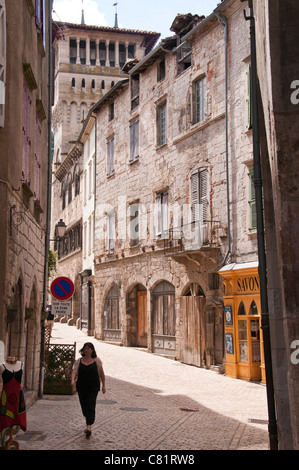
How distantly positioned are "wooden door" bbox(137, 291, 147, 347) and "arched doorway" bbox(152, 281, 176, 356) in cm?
175

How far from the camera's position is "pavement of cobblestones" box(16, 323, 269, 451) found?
8805 millimetres

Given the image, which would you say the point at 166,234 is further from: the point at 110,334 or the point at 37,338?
the point at 37,338

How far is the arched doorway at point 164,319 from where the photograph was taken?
2186 cm

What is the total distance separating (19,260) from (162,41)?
15083 millimetres

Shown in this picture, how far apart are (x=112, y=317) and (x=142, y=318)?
2611 millimetres

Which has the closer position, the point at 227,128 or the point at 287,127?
the point at 287,127

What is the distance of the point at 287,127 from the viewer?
227 inches

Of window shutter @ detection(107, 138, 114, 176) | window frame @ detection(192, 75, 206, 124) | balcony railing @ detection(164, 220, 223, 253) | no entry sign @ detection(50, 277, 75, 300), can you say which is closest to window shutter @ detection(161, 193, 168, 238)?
balcony railing @ detection(164, 220, 223, 253)

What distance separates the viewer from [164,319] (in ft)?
73.7

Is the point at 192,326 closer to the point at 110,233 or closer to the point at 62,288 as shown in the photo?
the point at 62,288

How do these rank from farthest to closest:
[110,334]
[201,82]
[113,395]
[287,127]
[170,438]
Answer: [110,334], [201,82], [113,395], [170,438], [287,127]

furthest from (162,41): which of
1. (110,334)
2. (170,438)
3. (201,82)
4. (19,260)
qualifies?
(170,438)

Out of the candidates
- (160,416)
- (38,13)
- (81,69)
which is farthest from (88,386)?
(81,69)

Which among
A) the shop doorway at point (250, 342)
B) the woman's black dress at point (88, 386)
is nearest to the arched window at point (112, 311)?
the shop doorway at point (250, 342)
